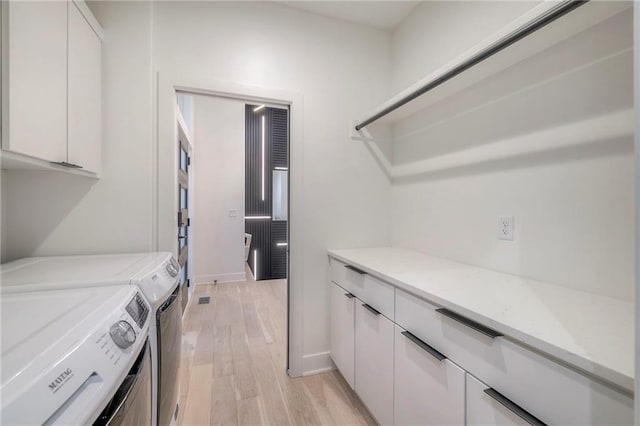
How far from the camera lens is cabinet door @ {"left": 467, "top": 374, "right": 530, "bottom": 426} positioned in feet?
2.46

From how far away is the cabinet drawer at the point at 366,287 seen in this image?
1.30 meters

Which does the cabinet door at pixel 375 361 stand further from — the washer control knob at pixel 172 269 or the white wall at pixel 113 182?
the white wall at pixel 113 182

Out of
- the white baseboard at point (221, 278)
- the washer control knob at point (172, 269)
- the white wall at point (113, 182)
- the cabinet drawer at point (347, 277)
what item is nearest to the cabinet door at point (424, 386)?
the cabinet drawer at point (347, 277)

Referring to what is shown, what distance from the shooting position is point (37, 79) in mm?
1039

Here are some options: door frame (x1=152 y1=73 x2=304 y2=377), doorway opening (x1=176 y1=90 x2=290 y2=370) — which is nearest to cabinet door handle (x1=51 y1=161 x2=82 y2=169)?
door frame (x1=152 y1=73 x2=304 y2=377)

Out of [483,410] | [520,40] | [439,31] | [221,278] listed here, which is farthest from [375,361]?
[221,278]

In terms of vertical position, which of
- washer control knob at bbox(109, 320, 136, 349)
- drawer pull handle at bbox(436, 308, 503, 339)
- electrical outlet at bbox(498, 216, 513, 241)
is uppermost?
electrical outlet at bbox(498, 216, 513, 241)

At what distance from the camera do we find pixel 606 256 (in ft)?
3.17

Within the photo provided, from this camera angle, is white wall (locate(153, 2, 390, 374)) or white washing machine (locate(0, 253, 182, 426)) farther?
white wall (locate(153, 2, 390, 374))

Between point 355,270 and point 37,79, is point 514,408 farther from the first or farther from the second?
point 37,79

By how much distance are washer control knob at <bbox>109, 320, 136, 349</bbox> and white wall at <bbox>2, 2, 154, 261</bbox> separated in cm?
103

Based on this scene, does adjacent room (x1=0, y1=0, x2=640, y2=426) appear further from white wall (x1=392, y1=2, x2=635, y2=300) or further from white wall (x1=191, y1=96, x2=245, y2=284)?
white wall (x1=191, y1=96, x2=245, y2=284)

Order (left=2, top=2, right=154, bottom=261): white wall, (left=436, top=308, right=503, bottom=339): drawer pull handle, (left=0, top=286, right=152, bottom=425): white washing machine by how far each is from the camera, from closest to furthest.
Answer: (left=0, top=286, right=152, bottom=425): white washing machine
(left=436, top=308, right=503, bottom=339): drawer pull handle
(left=2, top=2, right=154, bottom=261): white wall

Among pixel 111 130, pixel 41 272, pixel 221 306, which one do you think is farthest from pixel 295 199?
pixel 221 306
